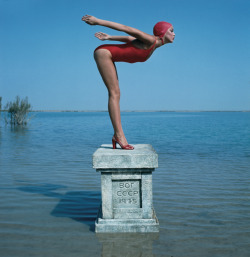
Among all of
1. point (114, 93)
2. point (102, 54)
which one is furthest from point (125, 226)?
point (102, 54)

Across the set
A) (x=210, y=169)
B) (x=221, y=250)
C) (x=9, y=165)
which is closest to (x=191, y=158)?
(x=210, y=169)

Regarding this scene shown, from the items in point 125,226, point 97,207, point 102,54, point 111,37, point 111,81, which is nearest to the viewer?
point 125,226

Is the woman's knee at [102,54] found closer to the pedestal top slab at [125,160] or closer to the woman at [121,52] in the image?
the woman at [121,52]

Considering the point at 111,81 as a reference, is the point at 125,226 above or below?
below

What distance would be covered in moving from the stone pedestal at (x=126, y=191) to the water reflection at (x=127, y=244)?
8 cm

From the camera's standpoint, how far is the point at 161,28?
434cm

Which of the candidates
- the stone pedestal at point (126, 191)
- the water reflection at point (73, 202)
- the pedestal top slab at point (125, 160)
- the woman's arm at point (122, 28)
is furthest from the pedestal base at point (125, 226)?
the woman's arm at point (122, 28)

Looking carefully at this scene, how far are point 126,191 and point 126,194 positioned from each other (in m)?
0.04

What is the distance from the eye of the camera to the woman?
4.18 metres

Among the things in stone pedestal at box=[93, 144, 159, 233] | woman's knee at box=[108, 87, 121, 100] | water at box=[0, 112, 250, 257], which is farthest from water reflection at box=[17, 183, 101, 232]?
woman's knee at box=[108, 87, 121, 100]

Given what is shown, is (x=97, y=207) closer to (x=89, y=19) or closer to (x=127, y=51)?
(x=127, y=51)

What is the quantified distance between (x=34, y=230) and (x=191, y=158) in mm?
8041

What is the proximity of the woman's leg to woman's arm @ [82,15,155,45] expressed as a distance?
13.7 inches

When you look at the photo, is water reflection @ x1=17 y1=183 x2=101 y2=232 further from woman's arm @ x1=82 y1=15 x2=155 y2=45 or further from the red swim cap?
the red swim cap
